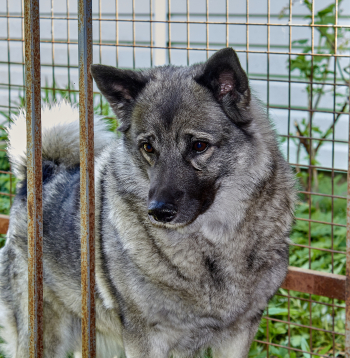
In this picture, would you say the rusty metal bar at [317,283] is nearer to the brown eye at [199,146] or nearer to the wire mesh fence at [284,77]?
the wire mesh fence at [284,77]

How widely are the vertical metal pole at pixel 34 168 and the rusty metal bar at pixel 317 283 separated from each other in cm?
168

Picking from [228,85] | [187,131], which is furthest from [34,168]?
[228,85]

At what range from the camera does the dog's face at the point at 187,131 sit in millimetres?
1980

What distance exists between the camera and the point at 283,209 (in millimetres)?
2297

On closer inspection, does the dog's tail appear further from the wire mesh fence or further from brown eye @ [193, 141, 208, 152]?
brown eye @ [193, 141, 208, 152]

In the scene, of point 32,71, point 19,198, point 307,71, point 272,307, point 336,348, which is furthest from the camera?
point 307,71

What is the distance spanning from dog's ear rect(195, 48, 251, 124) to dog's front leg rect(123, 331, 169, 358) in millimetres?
1070

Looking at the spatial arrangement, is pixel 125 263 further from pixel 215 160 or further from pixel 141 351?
pixel 215 160

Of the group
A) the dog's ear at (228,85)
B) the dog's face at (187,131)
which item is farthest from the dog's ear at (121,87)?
the dog's ear at (228,85)

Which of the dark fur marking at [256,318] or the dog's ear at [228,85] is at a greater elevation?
the dog's ear at [228,85]

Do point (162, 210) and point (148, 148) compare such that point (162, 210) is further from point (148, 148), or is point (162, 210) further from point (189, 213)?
point (148, 148)

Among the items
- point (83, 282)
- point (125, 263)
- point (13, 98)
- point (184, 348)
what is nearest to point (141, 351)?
point (184, 348)

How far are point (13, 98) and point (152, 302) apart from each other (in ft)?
17.8

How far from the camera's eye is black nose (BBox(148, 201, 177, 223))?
6.32ft
